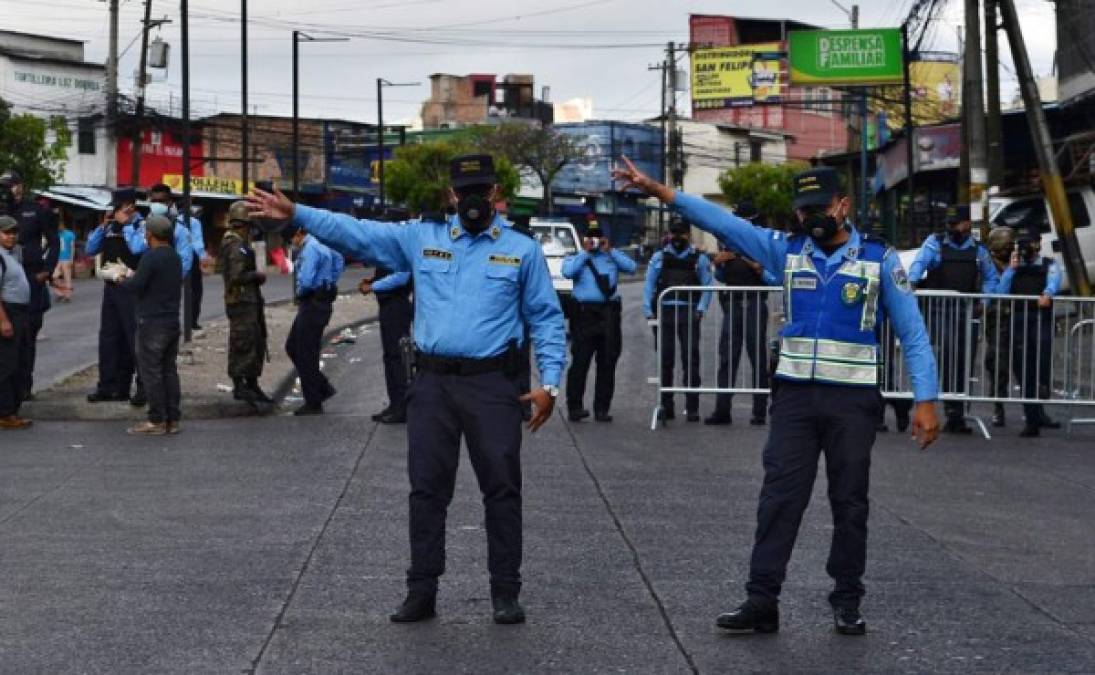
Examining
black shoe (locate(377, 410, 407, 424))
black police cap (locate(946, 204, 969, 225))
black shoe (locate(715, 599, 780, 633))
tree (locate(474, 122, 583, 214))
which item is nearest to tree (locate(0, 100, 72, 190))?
tree (locate(474, 122, 583, 214))

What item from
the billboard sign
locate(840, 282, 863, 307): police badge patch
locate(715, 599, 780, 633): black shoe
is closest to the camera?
locate(715, 599, 780, 633): black shoe

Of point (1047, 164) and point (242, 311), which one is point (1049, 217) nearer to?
point (1047, 164)

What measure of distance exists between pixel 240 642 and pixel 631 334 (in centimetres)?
2340

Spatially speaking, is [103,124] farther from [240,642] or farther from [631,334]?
[240,642]

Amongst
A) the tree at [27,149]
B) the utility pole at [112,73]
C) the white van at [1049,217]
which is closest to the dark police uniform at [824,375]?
the white van at [1049,217]

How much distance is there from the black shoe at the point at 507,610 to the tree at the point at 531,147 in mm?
85148

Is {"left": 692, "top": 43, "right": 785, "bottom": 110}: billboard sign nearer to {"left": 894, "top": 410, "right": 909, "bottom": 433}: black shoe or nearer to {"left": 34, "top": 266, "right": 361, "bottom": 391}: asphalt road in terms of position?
{"left": 34, "top": 266, "right": 361, "bottom": 391}: asphalt road

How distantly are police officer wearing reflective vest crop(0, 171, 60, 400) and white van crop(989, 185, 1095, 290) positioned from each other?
16174 millimetres

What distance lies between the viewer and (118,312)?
55.0 feet

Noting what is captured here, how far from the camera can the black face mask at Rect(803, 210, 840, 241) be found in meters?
7.70

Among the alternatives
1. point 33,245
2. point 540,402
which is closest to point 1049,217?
point 33,245

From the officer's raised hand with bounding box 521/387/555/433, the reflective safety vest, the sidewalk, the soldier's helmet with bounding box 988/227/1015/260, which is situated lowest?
the sidewalk

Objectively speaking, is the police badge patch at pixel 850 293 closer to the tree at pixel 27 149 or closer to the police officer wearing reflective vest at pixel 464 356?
the police officer wearing reflective vest at pixel 464 356

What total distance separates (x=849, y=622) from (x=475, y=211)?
89.1 inches
